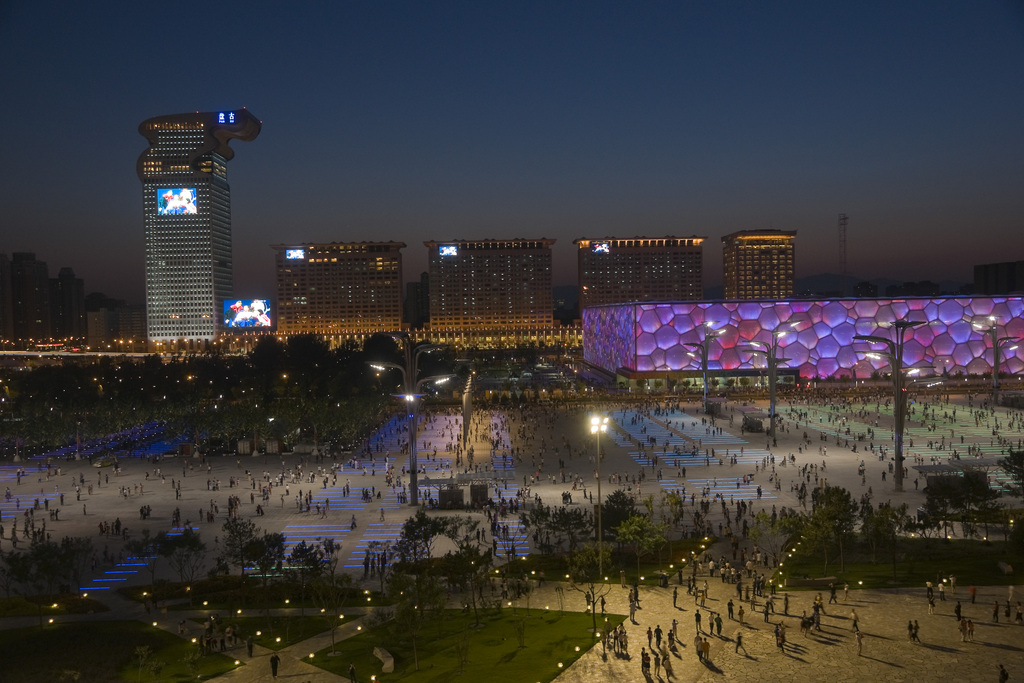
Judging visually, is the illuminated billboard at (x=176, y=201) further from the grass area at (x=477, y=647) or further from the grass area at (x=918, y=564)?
the grass area at (x=918, y=564)

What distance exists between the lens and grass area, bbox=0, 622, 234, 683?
49.3 feet

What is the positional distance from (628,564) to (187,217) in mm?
132333

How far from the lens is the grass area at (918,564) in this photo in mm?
18531

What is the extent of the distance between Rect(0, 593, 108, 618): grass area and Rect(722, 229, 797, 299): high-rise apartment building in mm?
164003

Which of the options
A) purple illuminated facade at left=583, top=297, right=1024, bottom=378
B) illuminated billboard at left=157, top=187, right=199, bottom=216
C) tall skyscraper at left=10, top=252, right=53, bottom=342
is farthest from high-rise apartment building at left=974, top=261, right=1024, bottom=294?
tall skyscraper at left=10, top=252, right=53, bottom=342

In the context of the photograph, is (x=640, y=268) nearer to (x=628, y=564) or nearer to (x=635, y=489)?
(x=635, y=489)

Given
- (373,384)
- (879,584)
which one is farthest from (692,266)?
(879,584)

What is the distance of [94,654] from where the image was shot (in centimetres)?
1580

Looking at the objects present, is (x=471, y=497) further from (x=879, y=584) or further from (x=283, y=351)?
(x=283, y=351)

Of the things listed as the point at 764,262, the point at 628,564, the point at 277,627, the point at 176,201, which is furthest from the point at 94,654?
the point at 764,262

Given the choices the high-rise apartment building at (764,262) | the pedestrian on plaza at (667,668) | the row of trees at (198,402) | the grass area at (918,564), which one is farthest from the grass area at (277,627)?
the high-rise apartment building at (764,262)

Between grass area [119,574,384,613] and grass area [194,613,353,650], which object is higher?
grass area [119,574,384,613]

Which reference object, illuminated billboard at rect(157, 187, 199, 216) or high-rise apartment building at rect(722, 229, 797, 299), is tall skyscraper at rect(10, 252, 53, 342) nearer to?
illuminated billboard at rect(157, 187, 199, 216)

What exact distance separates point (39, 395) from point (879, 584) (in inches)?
2023
